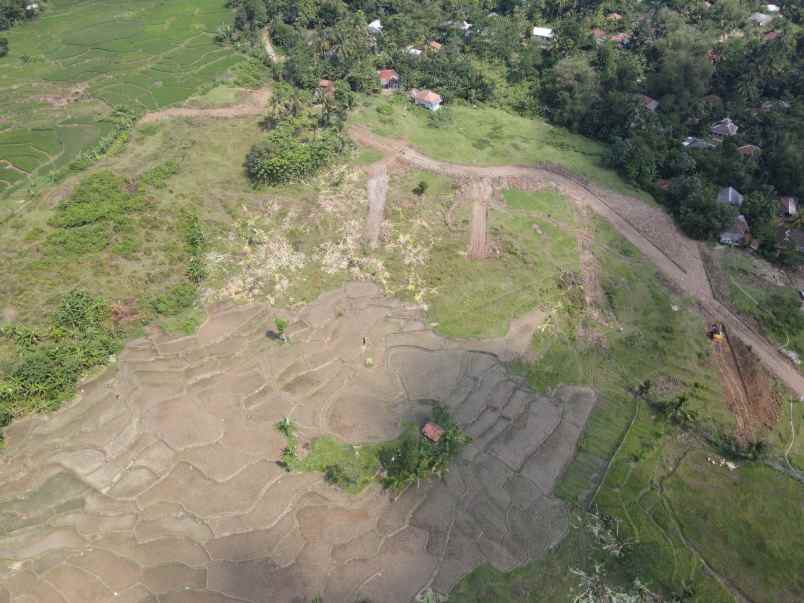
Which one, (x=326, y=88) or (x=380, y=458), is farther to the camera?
(x=326, y=88)

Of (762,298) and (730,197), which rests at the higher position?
(730,197)

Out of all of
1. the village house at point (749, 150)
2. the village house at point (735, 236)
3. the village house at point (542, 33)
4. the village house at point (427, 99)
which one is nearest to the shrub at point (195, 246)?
the village house at point (427, 99)

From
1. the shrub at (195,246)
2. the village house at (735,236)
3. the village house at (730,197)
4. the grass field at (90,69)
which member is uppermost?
the grass field at (90,69)

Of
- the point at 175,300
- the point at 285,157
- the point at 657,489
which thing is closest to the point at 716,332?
the point at 657,489

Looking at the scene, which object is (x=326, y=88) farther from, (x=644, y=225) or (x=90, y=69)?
(x=644, y=225)

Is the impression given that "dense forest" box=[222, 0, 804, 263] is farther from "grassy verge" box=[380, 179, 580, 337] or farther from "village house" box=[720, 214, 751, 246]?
"grassy verge" box=[380, 179, 580, 337]

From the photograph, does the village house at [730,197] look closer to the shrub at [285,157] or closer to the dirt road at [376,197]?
the dirt road at [376,197]

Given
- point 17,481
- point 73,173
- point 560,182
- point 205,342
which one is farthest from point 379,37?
point 17,481
